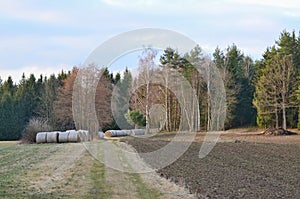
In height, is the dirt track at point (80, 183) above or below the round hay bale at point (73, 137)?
below

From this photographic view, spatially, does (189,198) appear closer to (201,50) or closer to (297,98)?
(297,98)

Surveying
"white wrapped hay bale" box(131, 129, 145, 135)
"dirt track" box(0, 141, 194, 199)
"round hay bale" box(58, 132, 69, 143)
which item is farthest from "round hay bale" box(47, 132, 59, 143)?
"dirt track" box(0, 141, 194, 199)

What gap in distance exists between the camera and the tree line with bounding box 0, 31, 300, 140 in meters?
34.3

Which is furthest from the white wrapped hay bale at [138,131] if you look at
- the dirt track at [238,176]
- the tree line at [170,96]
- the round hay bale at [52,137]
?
the dirt track at [238,176]

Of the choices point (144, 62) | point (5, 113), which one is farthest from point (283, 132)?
point (5, 113)

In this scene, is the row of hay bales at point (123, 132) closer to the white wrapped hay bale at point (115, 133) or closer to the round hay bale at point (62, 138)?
the white wrapped hay bale at point (115, 133)

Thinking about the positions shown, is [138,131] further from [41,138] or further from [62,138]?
[41,138]

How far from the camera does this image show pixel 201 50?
4450 cm

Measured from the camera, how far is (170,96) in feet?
143

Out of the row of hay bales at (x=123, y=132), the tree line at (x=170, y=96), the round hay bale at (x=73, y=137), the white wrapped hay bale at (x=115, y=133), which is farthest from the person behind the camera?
the row of hay bales at (x=123, y=132)

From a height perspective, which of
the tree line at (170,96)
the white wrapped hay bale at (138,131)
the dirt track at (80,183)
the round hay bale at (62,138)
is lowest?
the dirt track at (80,183)

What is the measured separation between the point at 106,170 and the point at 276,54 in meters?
32.7

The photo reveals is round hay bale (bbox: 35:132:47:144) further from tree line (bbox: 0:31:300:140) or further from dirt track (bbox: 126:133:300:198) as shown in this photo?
dirt track (bbox: 126:133:300:198)

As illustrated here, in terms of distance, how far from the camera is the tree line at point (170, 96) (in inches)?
1352
